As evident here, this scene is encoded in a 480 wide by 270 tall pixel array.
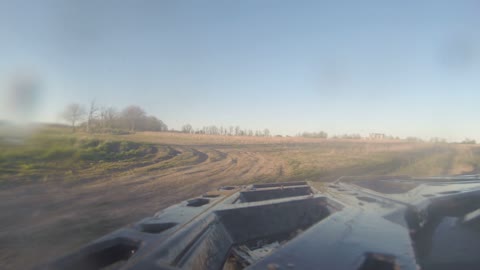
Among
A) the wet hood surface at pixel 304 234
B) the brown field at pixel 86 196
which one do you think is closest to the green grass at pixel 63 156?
the brown field at pixel 86 196

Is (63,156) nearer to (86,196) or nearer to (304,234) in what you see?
(86,196)

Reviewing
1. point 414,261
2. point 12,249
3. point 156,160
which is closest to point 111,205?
point 12,249

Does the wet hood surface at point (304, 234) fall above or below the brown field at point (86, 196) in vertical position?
above

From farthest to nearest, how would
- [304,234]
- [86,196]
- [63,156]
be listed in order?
1. [63,156]
2. [86,196]
3. [304,234]

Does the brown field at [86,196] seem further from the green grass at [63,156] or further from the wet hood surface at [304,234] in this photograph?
the wet hood surface at [304,234]

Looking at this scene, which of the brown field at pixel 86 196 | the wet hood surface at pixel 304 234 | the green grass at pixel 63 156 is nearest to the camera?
the wet hood surface at pixel 304 234

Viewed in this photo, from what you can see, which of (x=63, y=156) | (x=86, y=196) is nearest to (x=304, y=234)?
(x=86, y=196)

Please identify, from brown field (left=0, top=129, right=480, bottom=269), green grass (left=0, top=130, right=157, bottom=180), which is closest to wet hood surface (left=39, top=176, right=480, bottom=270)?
brown field (left=0, top=129, right=480, bottom=269)

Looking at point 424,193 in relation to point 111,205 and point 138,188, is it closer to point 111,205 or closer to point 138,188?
point 111,205

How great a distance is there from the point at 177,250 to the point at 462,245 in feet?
7.72

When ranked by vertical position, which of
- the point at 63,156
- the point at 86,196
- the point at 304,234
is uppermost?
the point at 304,234

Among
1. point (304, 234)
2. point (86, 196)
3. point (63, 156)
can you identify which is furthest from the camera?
point (63, 156)

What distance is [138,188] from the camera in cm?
852

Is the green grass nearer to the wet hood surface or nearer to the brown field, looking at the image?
the brown field
